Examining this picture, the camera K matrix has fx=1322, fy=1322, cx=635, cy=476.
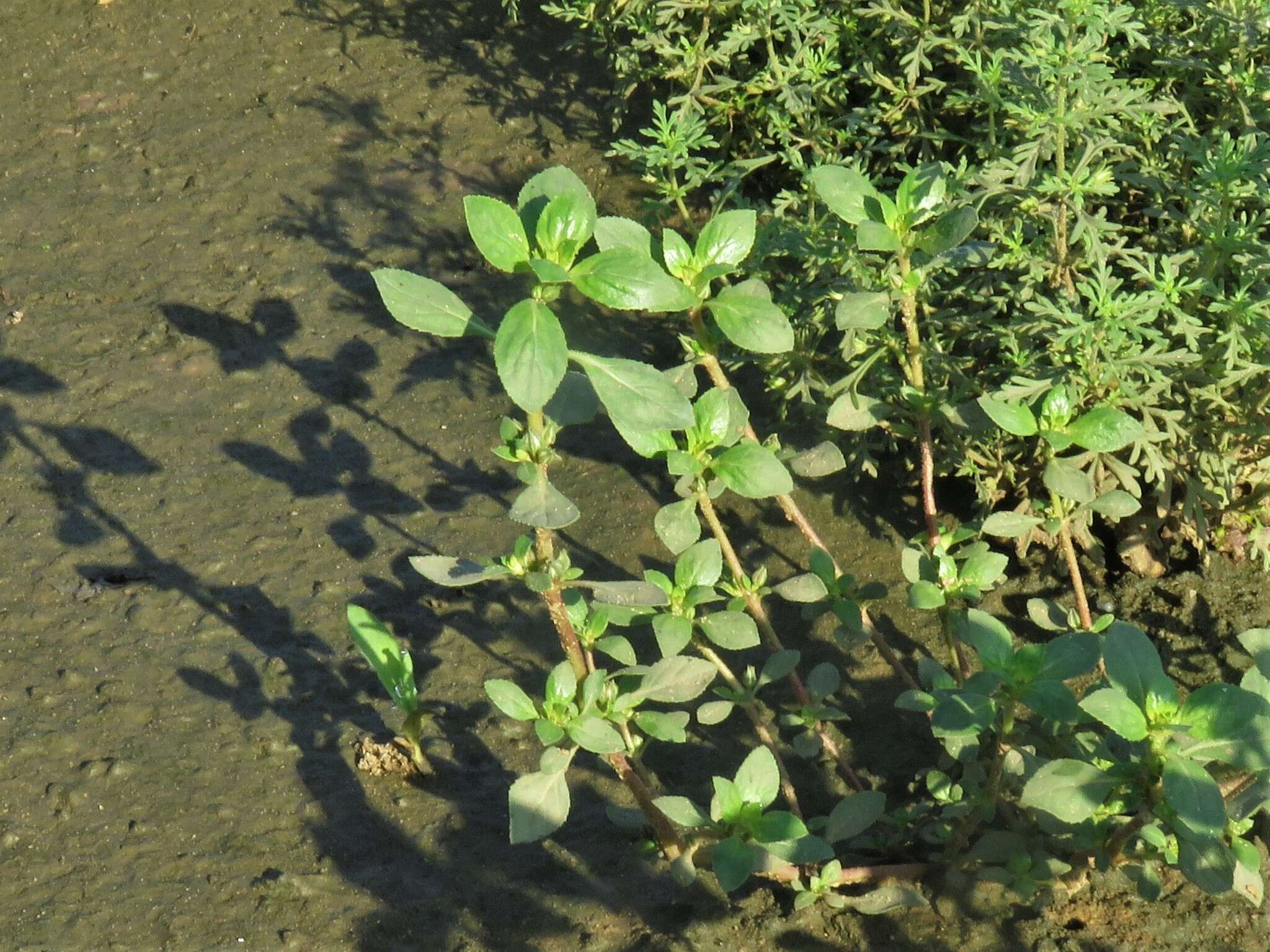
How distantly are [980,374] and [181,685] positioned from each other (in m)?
1.83

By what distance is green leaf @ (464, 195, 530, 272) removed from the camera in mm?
1926

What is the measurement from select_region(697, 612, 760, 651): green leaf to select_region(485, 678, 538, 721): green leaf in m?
0.36

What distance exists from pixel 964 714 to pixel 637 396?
2.21ft

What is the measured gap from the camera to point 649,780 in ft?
8.61

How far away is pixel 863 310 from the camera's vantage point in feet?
7.07

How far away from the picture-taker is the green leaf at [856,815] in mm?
2232

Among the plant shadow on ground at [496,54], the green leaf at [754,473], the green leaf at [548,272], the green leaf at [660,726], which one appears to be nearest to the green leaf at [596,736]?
the green leaf at [660,726]

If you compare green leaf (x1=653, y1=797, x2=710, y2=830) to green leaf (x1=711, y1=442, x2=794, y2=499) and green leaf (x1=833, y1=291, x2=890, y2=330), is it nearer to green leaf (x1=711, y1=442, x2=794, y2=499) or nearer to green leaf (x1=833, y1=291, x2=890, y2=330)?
green leaf (x1=711, y1=442, x2=794, y2=499)

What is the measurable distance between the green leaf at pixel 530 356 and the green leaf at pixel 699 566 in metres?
0.65

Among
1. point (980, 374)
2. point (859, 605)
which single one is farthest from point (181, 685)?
point (980, 374)

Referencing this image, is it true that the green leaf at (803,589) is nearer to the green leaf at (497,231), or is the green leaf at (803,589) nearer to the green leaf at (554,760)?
the green leaf at (554,760)

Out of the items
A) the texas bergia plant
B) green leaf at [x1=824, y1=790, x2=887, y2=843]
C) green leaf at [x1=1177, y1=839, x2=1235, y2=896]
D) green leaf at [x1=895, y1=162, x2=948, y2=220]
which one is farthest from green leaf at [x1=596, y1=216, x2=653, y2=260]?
green leaf at [x1=1177, y1=839, x2=1235, y2=896]

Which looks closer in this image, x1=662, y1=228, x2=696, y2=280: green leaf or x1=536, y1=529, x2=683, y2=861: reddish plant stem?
x1=536, y1=529, x2=683, y2=861: reddish plant stem

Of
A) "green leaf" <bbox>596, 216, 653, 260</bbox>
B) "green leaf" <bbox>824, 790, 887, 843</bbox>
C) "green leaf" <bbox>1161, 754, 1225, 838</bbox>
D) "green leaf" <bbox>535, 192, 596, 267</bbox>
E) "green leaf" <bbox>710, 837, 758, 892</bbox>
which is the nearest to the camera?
"green leaf" <bbox>1161, 754, 1225, 838</bbox>
